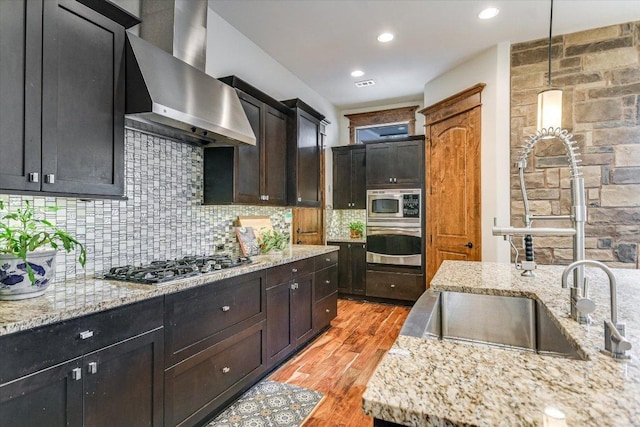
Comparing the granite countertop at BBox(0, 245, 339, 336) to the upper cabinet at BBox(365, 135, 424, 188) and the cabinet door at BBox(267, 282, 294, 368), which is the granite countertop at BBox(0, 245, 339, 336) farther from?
the upper cabinet at BBox(365, 135, 424, 188)

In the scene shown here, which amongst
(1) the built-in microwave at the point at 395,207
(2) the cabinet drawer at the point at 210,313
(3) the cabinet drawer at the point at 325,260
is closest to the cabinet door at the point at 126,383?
(2) the cabinet drawer at the point at 210,313

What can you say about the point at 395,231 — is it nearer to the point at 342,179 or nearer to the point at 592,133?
the point at 342,179

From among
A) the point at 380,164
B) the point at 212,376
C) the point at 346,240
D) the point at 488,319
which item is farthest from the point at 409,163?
the point at 212,376

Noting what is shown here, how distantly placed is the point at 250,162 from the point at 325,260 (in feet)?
4.40

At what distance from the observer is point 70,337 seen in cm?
138

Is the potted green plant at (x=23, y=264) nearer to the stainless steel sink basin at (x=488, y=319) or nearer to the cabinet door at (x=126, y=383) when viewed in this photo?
the cabinet door at (x=126, y=383)

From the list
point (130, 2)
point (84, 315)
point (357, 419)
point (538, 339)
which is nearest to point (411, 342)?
point (538, 339)

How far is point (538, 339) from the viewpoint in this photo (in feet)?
4.75

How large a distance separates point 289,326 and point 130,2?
8.82 ft

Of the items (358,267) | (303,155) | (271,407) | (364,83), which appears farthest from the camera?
(358,267)

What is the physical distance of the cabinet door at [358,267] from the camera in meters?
5.09

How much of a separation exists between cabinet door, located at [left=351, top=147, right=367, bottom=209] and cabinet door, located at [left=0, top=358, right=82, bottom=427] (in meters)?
4.28

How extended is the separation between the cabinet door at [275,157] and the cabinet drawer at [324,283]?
0.84 m

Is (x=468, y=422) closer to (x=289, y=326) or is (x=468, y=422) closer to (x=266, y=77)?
(x=289, y=326)
